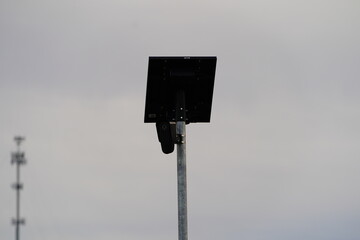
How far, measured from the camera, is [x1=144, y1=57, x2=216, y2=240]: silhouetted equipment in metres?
15.3

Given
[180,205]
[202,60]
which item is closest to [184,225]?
[180,205]

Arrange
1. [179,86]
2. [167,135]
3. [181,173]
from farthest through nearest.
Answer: [179,86] → [167,135] → [181,173]

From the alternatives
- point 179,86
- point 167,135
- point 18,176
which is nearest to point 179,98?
point 179,86

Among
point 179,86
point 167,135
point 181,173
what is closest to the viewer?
point 181,173

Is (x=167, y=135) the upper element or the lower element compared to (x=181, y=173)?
upper

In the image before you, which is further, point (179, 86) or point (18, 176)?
point (18, 176)

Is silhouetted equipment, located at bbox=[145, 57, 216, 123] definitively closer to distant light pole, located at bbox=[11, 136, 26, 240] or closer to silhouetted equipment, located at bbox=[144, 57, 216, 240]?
silhouetted equipment, located at bbox=[144, 57, 216, 240]

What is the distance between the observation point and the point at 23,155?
2014 inches

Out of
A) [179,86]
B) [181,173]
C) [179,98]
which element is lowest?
[181,173]

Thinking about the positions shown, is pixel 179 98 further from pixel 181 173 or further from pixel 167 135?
pixel 181 173

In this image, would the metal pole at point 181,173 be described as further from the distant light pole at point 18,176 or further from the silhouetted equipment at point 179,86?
the distant light pole at point 18,176

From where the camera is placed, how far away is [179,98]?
15773 millimetres

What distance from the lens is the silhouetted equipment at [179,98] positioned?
15.3 meters

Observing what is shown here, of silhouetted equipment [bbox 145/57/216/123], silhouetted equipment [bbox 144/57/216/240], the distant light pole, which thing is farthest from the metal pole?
the distant light pole
